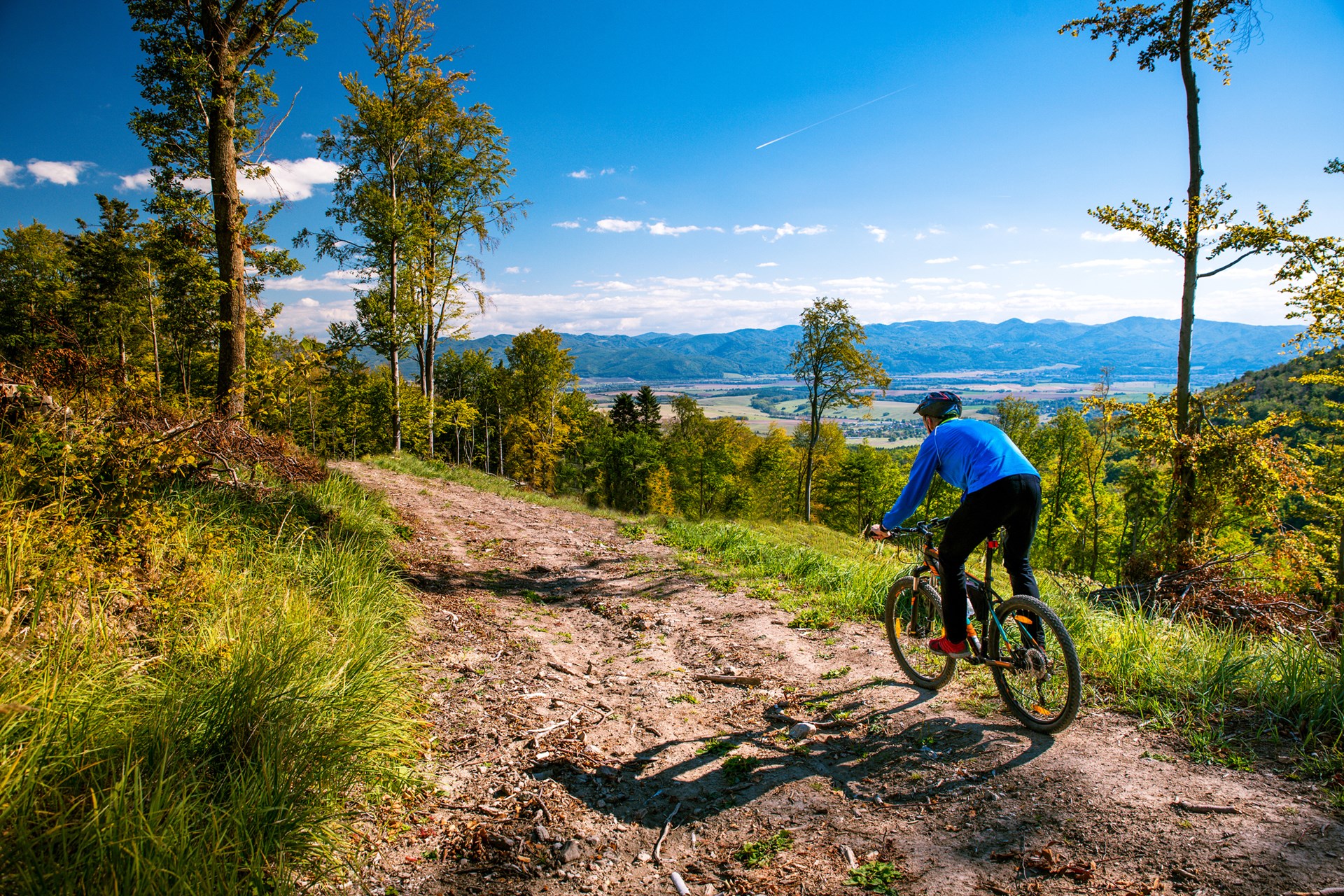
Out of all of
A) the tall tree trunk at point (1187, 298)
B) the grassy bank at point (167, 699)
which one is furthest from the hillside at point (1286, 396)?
the grassy bank at point (167, 699)

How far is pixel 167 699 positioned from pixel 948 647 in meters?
4.99

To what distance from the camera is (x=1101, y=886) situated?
7.90ft

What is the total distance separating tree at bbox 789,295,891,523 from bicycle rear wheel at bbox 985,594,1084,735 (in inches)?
1100

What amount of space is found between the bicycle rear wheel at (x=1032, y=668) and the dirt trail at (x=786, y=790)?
0.15m

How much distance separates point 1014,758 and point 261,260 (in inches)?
496

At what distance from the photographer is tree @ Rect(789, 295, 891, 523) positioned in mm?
30594

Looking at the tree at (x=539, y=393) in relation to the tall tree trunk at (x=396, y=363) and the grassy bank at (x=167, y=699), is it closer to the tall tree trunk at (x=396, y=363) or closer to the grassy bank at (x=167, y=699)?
the tall tree trunk at (x=396, y=363)

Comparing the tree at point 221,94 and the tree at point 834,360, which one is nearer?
the tree at point 221,94

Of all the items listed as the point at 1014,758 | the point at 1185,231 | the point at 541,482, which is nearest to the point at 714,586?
the point at 1014,758

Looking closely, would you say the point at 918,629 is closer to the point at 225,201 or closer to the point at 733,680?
the point at 733,680

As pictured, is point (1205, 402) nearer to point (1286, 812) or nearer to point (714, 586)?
point (714, 586)

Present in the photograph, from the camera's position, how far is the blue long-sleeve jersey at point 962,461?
387 centimetres

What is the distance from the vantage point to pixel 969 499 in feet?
13.0

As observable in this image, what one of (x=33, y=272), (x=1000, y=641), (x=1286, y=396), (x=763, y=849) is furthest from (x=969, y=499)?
(x=1286, y=396)
